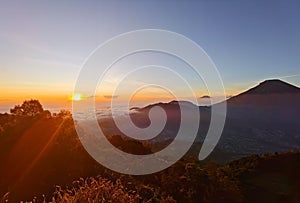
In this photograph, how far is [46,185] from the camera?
32.0 ft

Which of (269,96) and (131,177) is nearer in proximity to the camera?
(131,177)

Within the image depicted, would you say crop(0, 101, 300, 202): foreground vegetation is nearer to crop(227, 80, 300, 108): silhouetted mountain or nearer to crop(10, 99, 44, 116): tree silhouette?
crop(10, 99, 44, 116): tree silhouette

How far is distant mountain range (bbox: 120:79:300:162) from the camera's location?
73875 millimetres

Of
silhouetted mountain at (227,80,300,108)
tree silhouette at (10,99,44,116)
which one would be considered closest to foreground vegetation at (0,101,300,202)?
tree silhouette at (10,99,44,116)

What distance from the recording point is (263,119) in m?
123

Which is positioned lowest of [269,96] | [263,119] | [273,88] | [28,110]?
[28,110]

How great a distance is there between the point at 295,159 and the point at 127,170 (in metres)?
7.89

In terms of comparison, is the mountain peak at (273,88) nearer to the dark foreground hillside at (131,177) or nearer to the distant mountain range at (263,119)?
the distant mountain range at (263,119)

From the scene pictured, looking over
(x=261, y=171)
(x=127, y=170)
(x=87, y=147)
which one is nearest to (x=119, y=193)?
(x=127, y=170)

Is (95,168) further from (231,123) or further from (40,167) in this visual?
(231,123)

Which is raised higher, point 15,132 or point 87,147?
point 15,132

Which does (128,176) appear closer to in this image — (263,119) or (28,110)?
(28,110)

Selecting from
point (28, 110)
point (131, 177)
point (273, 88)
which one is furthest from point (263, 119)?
point (131, 177)

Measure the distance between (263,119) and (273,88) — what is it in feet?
133
